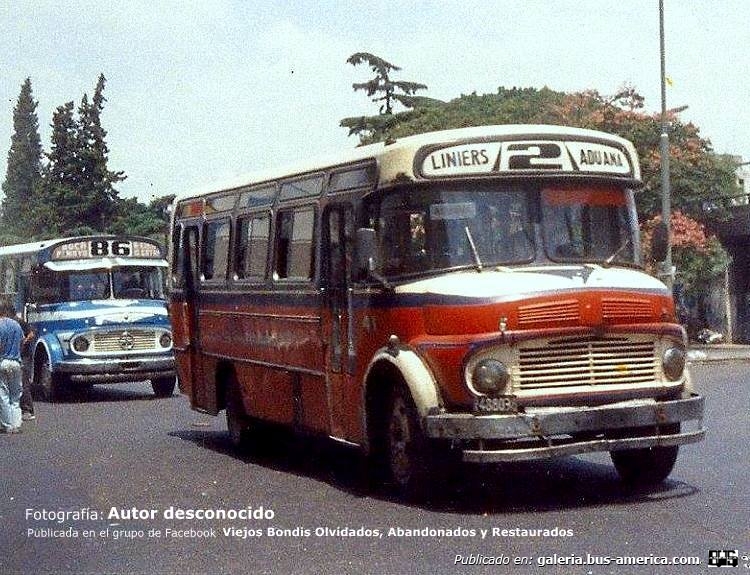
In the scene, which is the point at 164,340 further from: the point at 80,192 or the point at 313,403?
the point at 80,192

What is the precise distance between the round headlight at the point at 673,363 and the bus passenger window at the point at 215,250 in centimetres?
567

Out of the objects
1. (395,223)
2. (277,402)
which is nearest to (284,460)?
(277,402)

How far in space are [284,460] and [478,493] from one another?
12.0 feet

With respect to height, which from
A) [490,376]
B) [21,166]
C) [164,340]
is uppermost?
[21,166]

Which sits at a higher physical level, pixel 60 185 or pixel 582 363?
pixel 60 185

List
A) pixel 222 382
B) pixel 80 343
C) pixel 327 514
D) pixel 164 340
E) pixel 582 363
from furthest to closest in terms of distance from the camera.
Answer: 1. pixel 164 340
2. pixel 80 343
3. pixel 222 382
4. pixel 327 514
5. pixel 582 363

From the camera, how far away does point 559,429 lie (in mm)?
9953

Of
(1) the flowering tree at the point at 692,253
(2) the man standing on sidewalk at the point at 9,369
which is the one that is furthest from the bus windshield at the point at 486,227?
(1) the flowering tree at the point at 692,253

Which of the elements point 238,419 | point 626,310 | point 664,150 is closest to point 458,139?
point 626,310

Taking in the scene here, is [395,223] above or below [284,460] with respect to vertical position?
above

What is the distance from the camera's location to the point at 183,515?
415 inches

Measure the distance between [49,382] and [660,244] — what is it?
1480cm

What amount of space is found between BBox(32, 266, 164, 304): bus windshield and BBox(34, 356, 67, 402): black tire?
3.72ft

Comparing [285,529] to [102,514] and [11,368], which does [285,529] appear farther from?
[11,368]
